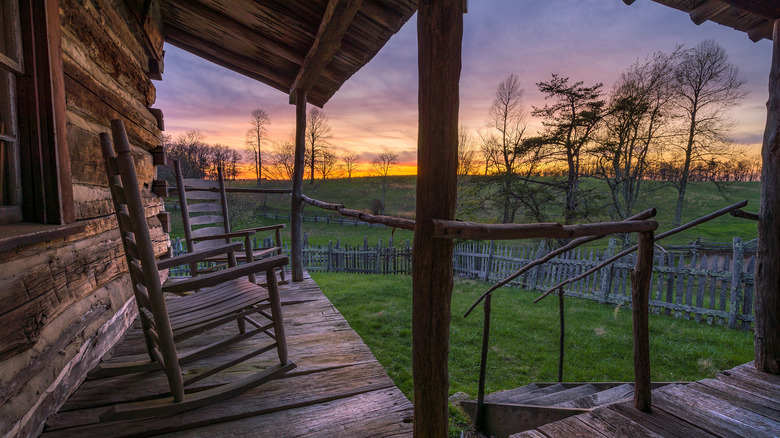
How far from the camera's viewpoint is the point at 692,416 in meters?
1.51

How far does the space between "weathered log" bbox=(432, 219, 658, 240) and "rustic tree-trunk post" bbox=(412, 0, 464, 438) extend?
0.20 feet

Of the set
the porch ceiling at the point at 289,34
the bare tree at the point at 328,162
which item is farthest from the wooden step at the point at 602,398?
the bare tree at the point at 328,162

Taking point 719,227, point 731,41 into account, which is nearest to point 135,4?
point 731,41

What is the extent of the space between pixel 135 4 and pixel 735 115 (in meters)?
17.2

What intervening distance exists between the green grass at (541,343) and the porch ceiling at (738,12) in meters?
2.31

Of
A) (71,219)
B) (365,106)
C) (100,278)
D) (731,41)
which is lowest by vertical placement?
(100,278)

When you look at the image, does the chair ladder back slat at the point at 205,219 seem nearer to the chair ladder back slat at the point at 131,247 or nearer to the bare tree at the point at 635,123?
the chair ladder back slat at the point at 131,247

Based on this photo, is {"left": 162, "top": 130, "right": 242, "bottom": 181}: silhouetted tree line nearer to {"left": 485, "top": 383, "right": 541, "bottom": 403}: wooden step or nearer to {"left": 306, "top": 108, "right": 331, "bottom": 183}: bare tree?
{"left": 306, "top": 108, "right": 331, "bottom": 183}: bare tree

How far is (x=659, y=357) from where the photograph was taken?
4.23 metres

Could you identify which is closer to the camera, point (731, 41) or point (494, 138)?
point (731, 41)

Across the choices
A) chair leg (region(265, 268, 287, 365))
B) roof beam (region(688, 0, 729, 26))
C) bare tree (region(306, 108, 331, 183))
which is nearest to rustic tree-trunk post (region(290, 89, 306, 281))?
chair leg (region(265, 268, 287, 365))

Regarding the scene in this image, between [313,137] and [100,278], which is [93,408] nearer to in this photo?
[100,278]

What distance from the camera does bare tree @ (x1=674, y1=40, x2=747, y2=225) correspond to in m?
11.2

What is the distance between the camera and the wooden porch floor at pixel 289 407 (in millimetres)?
1319
